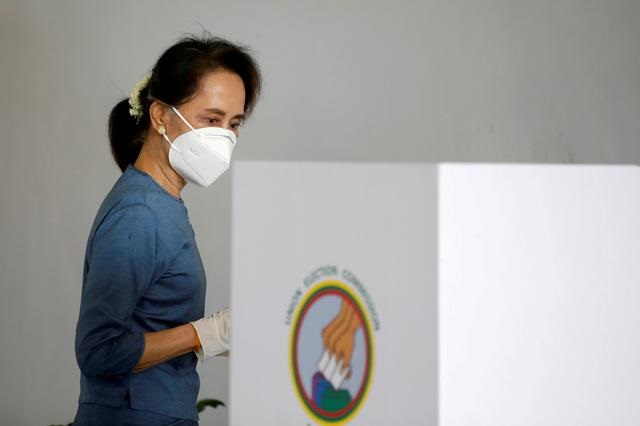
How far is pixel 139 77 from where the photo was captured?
285 cm

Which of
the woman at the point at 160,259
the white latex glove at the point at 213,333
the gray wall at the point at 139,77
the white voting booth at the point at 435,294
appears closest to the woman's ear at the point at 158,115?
the woman at the point at 160,259

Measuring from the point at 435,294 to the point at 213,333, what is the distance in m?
0.66

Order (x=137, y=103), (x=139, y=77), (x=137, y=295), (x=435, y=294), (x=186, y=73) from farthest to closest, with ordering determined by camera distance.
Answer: (x=139, y=77), (x=137, y=103), (x=186, y=73), (x=137, y=295), (x=435, y=294)

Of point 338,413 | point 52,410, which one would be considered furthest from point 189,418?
point 52,410

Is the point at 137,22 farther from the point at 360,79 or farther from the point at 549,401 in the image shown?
the point at 549,401

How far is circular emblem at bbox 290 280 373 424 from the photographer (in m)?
0.82

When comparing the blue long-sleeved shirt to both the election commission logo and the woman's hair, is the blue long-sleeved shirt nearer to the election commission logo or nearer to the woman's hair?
the woman's hair

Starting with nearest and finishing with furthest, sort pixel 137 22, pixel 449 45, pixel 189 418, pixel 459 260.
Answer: pixel 459 260, pixel 189 418, pixel 137 22, pixel 449 45

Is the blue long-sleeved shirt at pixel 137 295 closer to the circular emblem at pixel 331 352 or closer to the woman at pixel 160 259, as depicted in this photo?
the woman at pixel 160 259

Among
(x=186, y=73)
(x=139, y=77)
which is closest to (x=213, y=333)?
(x=186, y=73)

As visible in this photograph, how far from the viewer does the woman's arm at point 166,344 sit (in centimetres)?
133

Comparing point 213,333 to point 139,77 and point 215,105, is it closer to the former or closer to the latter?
point 215,105

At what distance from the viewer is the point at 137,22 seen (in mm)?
2867

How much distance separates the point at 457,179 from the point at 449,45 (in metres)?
2.42
